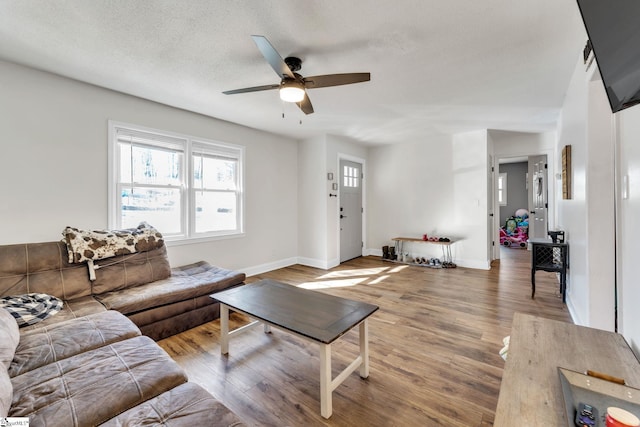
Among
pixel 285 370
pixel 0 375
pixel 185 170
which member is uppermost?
pixel 185 170

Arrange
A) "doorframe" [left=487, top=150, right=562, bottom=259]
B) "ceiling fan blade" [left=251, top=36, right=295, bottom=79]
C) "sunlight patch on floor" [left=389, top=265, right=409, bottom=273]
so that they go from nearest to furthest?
"ceiling fan blade" [left=251, top=36, right=295, bottom=79]
"sunlight patch on floor" [left=389, top=265, right=409, bottom=273]
"doorframe" [left=487, top=150, right=562, bottom=259]

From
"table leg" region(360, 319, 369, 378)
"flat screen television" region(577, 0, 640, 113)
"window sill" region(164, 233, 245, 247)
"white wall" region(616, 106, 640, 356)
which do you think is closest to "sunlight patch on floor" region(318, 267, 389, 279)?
"window sill" region(164, 233, 245, 247)

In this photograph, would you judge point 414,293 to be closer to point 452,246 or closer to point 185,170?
point 452,246

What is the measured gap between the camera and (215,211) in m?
4.14

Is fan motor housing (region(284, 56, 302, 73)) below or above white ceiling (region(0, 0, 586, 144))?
below

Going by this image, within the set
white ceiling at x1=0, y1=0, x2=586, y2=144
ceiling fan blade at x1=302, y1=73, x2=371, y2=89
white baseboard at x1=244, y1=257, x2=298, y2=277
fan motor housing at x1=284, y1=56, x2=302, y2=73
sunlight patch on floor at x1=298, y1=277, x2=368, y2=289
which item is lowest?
sunlight patch on floor at x1=298, y1=277, x2=368, y2=289

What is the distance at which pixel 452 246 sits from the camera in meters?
5.22

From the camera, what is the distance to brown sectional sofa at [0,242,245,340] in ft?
7.18

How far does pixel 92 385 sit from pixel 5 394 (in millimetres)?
270

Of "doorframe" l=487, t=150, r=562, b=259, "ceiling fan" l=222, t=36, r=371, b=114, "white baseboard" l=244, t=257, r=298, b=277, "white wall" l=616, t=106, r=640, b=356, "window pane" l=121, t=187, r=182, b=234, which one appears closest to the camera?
"white wall" l=616, t=106, r=640, b=356

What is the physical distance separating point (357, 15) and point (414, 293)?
3150 millimetres

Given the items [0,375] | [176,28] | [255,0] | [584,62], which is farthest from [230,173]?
[584,62]

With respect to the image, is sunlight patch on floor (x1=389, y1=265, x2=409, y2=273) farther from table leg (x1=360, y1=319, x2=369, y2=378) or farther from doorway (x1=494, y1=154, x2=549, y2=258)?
table leg (x1=360, y1=319, x2=369, y2=378)

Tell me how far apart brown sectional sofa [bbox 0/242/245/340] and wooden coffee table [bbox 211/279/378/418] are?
638mm
